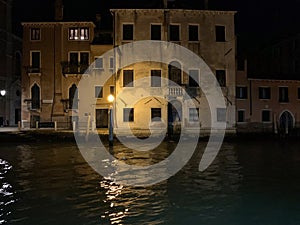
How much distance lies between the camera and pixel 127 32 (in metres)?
33.1

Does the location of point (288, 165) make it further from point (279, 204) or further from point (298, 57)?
point (298, 57)

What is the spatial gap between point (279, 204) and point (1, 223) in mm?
5390

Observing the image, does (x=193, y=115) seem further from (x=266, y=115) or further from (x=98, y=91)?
(x=266, y=115)

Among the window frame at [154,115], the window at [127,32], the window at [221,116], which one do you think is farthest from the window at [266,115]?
the window at [127,32]

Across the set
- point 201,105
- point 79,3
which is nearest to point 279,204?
point 201,105

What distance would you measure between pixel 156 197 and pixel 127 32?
2583 centimetres

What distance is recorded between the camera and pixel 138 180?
36.2 feet

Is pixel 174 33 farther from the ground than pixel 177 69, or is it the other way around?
pixel 174 33

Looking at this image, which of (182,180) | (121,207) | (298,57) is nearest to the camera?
(121,207)

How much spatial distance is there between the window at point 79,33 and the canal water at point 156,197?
26081 millimetres

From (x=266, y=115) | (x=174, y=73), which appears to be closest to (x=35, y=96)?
(x=174, y=73)

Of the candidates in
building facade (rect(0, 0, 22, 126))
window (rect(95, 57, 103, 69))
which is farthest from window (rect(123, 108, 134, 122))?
building facade (rect(0, 0, 22, 126))

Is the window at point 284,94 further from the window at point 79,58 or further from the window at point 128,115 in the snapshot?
the window at point 79,58

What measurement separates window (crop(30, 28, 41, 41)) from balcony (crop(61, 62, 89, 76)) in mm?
3780
